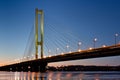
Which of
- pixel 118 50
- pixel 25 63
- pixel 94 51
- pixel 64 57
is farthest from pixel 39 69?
pixel 118 50

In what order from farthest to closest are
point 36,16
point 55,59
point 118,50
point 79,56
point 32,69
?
point 32,69 → point 36,16 → point 55,59 → point 79,56 → point 118,50

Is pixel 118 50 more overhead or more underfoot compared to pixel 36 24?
more underfoot

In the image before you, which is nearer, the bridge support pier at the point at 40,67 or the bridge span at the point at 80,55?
the bridge span at the point at 80,55

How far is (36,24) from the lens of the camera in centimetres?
7956

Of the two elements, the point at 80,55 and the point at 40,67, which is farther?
the point at 40,67

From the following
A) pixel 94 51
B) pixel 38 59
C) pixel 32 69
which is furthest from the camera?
pixel 32 69

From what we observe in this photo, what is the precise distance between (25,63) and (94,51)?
92.2 ft

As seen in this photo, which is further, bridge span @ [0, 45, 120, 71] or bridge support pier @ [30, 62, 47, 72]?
bridge support pier @ [30, 62, 47, 72]

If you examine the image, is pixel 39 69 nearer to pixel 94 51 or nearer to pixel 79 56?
pixel 79 56

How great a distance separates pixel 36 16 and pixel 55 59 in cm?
1511

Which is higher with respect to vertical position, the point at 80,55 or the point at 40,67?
the point at 80,55

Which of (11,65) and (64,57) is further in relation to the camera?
(11,65)

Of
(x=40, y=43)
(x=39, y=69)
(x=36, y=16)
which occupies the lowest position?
(x=39, y=69)

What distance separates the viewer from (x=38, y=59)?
75.0 meters
